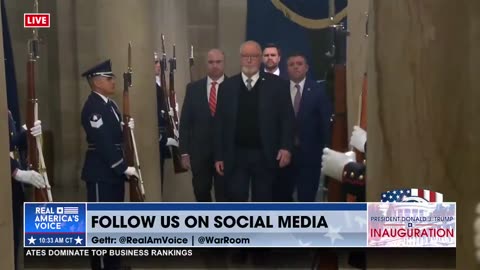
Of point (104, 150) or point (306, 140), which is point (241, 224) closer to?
point (306, 140)

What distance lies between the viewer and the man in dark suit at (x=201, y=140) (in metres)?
3.15

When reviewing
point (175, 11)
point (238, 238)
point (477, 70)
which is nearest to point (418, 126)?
point (477, 70)

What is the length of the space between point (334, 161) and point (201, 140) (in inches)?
24.2

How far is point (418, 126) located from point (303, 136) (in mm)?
526

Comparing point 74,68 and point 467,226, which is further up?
point 74,68

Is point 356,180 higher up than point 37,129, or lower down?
lower down

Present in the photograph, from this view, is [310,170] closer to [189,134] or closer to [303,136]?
[303,136]

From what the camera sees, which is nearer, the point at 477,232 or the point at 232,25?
the point at 232,25

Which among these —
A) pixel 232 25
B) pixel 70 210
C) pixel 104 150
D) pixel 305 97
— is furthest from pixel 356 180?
pixel 70 210

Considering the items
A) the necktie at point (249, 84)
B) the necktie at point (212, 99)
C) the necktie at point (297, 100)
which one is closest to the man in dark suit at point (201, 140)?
the necktie at point (212, 99)

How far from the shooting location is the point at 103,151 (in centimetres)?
318

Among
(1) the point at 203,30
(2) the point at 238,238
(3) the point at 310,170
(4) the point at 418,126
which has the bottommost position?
(2) the point at 238,238

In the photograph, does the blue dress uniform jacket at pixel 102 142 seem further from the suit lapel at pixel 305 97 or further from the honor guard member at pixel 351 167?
the honor guard member at pixel 351 167

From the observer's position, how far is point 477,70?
309 centimetres
